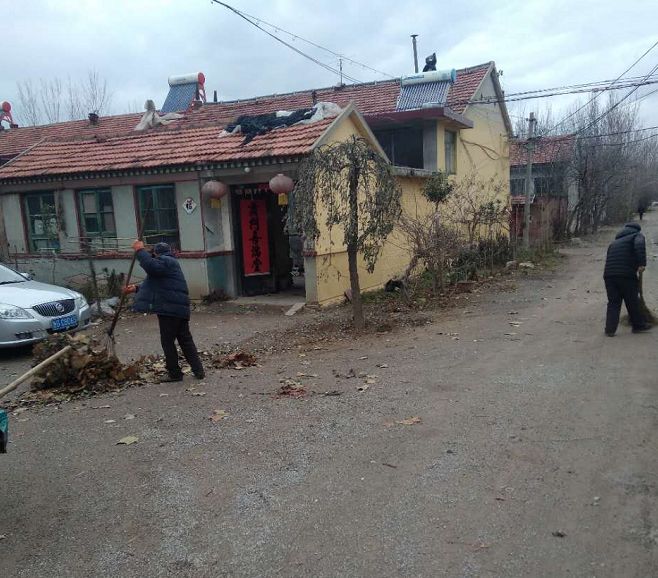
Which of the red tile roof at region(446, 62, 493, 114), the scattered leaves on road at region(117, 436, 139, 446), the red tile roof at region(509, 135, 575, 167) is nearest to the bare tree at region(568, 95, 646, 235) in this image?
the red tile roof at region(509, 135, 575, 167)

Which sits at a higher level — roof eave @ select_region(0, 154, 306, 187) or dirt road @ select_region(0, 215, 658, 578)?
roof eave @ select_region(0, 154, 306, 187)

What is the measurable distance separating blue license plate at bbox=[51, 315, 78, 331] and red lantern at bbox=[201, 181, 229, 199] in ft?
12.9

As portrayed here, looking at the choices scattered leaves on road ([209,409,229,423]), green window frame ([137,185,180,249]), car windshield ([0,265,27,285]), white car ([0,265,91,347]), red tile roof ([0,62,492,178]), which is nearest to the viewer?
scattered leaves on road ([209,409,229,423])

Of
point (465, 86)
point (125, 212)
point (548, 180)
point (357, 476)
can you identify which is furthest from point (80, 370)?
point (548, 180)

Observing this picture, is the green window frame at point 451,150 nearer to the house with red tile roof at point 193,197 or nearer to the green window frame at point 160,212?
the house with red tile roof at point 193,197

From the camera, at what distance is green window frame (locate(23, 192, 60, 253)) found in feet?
43.4

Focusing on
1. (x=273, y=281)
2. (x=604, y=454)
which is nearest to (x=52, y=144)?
(x=273, y=281)

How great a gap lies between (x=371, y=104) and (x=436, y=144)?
8.97ft

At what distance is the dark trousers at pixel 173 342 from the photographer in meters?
6.29

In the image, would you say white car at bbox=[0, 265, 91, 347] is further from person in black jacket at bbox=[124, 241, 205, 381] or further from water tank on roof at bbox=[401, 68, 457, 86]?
water tank on roof at bbox=[401, 68, 457, 86]

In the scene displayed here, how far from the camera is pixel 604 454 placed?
4004 millimetres

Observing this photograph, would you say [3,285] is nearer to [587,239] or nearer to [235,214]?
[235,214]

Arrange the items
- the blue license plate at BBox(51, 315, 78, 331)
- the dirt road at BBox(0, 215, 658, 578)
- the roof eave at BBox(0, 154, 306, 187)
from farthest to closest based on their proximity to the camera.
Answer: the roof eave at BBox(0, 154, 306, 187) → the blue license plate at BBox(51, 315, 78, 331) → the dirt road at BBox(0, 215, 658, 578)

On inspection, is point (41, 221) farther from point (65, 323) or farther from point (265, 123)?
point (65, 323)
